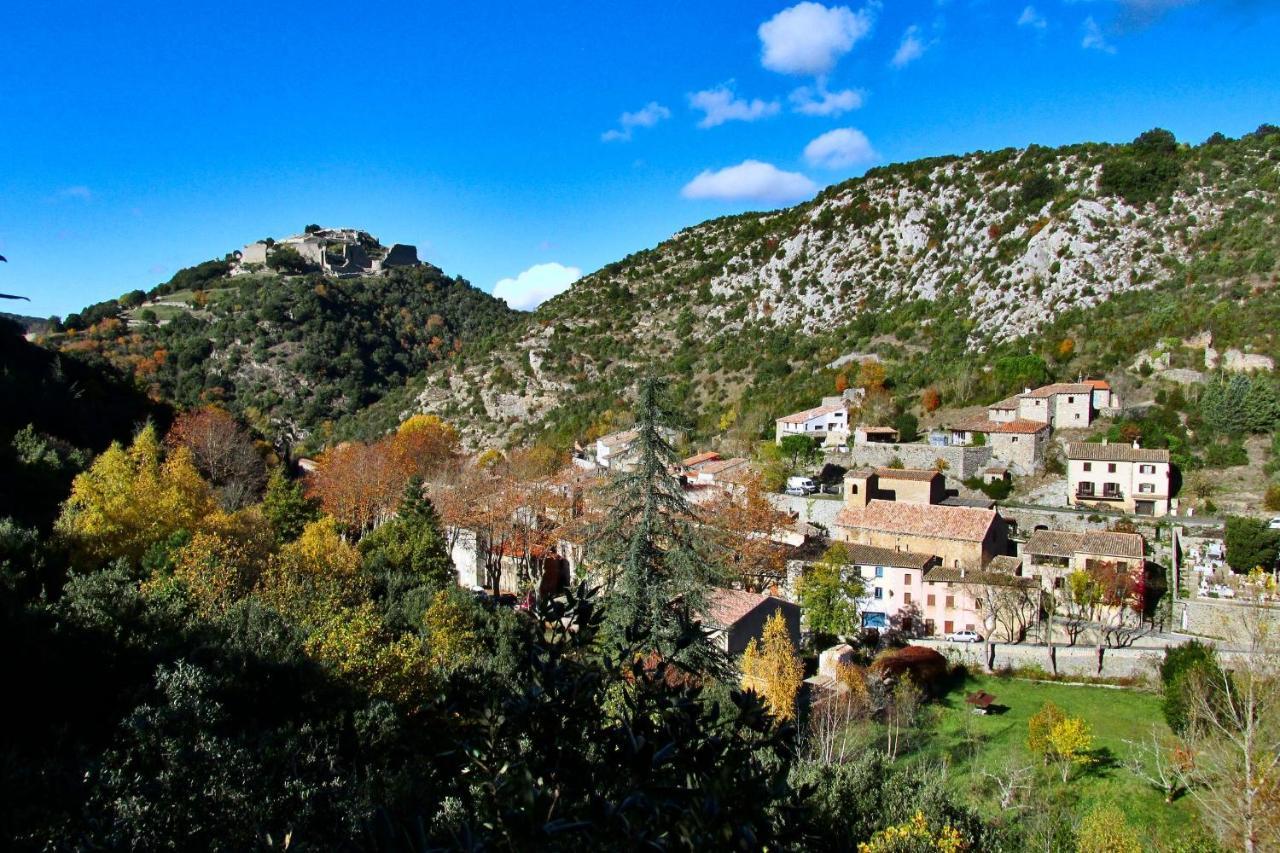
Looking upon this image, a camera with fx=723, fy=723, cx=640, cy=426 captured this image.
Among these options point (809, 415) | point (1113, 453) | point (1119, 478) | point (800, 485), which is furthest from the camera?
point (809, 415)

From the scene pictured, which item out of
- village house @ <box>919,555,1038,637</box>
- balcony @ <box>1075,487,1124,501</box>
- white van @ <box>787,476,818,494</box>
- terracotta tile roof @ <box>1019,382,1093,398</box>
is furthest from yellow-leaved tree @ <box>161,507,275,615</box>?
terracotta tile roof @ <box>1019,382,1093,398</box>

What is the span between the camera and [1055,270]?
54.7 metres

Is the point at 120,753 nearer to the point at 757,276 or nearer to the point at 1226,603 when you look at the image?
the point at 1226,603

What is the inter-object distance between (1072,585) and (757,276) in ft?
166

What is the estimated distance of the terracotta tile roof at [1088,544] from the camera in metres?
28.7

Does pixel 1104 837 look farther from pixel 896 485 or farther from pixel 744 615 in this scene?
pixel 896 485

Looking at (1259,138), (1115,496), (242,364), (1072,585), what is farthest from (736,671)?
(1259,138)

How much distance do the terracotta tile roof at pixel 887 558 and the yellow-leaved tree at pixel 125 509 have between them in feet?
78.9

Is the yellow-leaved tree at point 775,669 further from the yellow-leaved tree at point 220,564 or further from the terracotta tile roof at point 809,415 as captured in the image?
the terracotta tile roof at point 809,415

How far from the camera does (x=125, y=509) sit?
56.6ft

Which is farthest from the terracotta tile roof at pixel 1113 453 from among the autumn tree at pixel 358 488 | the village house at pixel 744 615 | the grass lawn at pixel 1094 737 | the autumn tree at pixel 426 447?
A: the autumn tree at pixel 426 447

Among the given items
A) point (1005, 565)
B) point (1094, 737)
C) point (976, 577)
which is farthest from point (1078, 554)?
point (1094, 737)

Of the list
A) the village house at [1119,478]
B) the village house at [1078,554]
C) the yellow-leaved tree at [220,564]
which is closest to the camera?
the yellow-leaved tree at [220,564]

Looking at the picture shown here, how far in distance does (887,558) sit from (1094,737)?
10.3 meters
